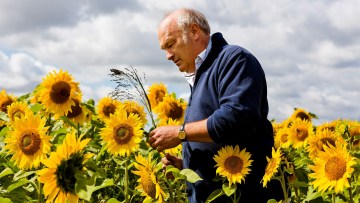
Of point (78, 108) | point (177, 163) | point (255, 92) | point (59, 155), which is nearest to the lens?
point (59, 155)

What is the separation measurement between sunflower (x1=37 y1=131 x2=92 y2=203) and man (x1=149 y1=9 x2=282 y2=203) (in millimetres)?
734

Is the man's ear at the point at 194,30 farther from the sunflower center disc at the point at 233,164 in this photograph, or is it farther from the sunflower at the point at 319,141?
the sunflower at the point at 319,141

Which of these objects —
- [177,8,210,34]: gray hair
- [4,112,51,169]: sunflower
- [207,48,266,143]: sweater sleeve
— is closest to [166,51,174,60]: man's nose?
[177,8,210,34]: gray hair

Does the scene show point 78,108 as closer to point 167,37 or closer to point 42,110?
point 42,110

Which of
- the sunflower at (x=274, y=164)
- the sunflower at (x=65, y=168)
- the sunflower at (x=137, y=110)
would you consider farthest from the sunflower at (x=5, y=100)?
the sunflower at (x=65, y=168)

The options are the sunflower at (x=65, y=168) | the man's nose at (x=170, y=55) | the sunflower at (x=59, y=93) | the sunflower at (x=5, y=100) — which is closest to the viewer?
the sunflower at (x=65, y=168)

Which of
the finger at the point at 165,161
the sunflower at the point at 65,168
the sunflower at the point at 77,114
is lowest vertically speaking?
the sunflower at the point at 65,168

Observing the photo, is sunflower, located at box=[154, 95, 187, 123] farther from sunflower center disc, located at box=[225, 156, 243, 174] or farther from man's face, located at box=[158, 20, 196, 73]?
sunflower center disc, located at box=[225, 156, 243, 174]

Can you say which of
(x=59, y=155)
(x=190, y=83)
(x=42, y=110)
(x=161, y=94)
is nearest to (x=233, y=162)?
(x=190, y=83)

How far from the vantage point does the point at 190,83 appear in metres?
3.59

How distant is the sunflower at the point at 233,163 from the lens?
3.05 meters

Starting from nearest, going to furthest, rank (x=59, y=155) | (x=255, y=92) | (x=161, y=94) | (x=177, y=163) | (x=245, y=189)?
(x=59, y=155) < (x=255, y=92) < (x=245, y=189) < (x=177, y=163) < (x=161, y=94)

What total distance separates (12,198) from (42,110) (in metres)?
Answer: 1.81

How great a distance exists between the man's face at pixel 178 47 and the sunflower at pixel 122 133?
1.55 feet
